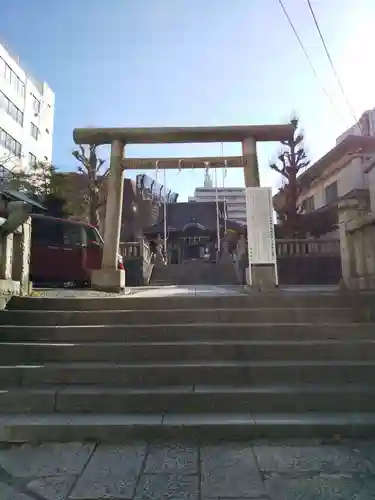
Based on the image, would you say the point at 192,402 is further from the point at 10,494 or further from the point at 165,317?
the point at 10,494

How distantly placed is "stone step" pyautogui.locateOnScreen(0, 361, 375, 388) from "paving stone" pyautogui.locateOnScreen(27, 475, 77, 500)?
4.22 feet

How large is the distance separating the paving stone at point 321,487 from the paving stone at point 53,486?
4.26 feet

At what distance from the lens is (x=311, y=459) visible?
2648 millimetres

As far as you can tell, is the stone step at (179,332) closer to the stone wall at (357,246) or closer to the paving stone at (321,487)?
the stone wall at (357,246)

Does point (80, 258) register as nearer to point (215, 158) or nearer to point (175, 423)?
point (215, 158)

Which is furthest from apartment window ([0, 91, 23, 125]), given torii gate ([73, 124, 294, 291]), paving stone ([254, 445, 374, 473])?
paving stone ([254, 445, 374, 473])

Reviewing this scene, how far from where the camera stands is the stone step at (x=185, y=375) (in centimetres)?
369

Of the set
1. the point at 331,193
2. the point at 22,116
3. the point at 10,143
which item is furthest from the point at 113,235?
the point at 22,116

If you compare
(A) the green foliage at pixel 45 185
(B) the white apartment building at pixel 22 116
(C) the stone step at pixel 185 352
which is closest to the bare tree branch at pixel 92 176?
(A) the green foliage at pixel 45 185

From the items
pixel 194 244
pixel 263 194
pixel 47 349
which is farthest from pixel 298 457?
pixel 194 244

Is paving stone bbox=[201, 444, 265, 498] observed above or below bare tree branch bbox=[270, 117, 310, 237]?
below

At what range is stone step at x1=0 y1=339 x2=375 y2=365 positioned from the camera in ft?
13.2

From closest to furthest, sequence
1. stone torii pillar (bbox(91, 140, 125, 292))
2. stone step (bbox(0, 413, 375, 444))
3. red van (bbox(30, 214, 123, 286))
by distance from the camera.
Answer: stone step (bbox(0, 413, 375, 444)) → stone torii pillar (bbox(91, 140, 125, 292)) → red van (bbox(30, 214, 123, 286))

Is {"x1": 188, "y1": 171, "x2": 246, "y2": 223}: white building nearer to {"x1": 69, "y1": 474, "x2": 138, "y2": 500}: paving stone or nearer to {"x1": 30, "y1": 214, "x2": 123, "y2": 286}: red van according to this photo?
{"x1": 30, "y1": 214, "x2": 123, "y2": 286}: red van
